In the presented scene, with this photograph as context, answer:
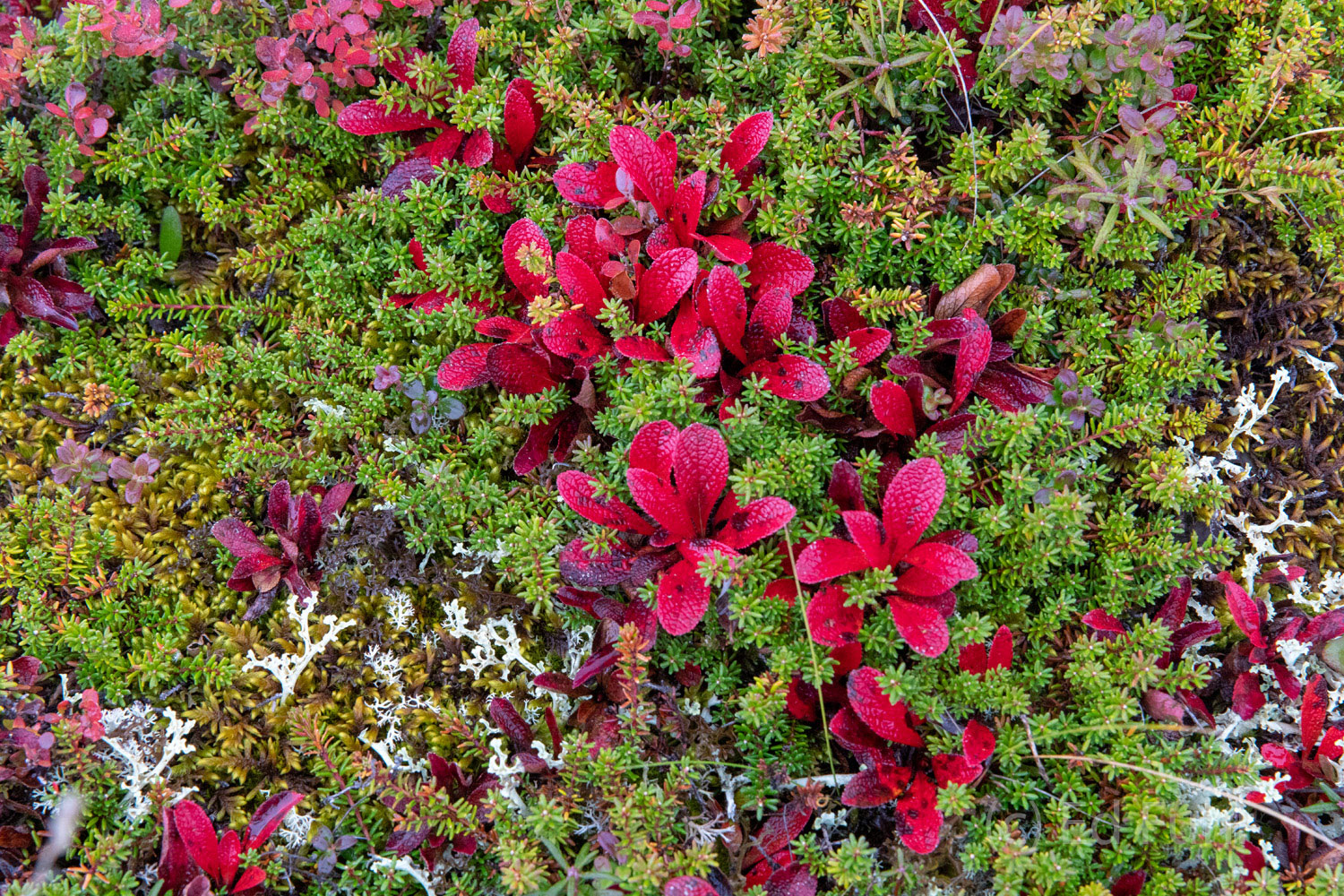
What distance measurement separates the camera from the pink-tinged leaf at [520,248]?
276cm

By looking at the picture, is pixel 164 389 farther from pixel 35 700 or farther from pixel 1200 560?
pixel 1200 560

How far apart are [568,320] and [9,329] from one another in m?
2.05

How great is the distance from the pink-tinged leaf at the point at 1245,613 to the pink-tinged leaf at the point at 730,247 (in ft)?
5.77

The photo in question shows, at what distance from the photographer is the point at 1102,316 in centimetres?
276

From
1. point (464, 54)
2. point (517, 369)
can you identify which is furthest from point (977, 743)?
point (464, 54)

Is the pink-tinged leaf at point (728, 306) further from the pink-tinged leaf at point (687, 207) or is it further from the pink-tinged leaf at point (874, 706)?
the pink-tinged leaf at point (874, 706)

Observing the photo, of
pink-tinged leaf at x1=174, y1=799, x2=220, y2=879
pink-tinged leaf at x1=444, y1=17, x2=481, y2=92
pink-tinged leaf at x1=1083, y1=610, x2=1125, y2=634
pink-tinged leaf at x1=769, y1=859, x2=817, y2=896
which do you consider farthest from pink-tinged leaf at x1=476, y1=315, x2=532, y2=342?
pink-tinged leaf at x1=1083, y1=610, x2=1125, y2=634

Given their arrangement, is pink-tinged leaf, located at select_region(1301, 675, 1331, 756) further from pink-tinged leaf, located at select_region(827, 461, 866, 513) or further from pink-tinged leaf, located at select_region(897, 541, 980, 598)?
pink-tinged leaf, located at select_region(827, 461, 866, 513)

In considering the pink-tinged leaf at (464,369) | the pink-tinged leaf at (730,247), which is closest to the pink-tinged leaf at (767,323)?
the pink-tinged leaf at (730,247)

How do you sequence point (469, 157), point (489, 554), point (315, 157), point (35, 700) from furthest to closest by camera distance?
point (315, 157) < point (469, 157) < point (489, 554) < point (35, 700)

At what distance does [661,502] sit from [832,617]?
0.58m

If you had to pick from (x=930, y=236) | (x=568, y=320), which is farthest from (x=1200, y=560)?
(x=568, y=320)

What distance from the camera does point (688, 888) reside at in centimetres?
216

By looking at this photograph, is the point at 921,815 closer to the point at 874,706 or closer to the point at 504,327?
the point at 874,706
